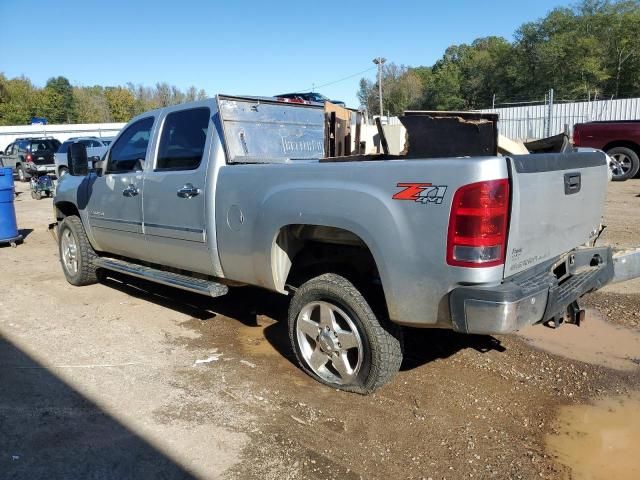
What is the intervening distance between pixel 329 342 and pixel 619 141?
12204mm

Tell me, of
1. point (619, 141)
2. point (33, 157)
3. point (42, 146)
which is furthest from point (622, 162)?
point (42, 146)

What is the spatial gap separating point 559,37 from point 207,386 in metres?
64.1

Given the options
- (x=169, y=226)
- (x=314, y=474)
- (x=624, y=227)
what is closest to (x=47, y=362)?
(x=169, y=226)

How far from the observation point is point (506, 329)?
110 inches

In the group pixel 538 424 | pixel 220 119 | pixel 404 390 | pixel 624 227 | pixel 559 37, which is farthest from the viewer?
pixel 559 37

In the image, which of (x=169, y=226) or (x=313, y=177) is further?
(x=169, y=226)

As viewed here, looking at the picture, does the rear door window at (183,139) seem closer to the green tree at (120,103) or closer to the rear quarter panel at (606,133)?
the rear quarter panel at (606,133)

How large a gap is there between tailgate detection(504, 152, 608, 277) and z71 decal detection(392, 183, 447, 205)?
1.27 feet

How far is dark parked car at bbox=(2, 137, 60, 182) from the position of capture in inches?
897

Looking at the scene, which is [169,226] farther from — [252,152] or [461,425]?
[461,425]

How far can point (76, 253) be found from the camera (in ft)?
21.4

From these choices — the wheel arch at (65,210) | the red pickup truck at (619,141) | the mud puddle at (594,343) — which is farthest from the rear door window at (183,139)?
the red pickup truck at (619,141)

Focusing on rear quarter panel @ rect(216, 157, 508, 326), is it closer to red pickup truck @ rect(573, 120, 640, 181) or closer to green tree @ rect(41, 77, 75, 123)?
red pickup truck @ rect(573, 120, 640, 181)

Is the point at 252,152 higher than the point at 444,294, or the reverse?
the point at 252,152
